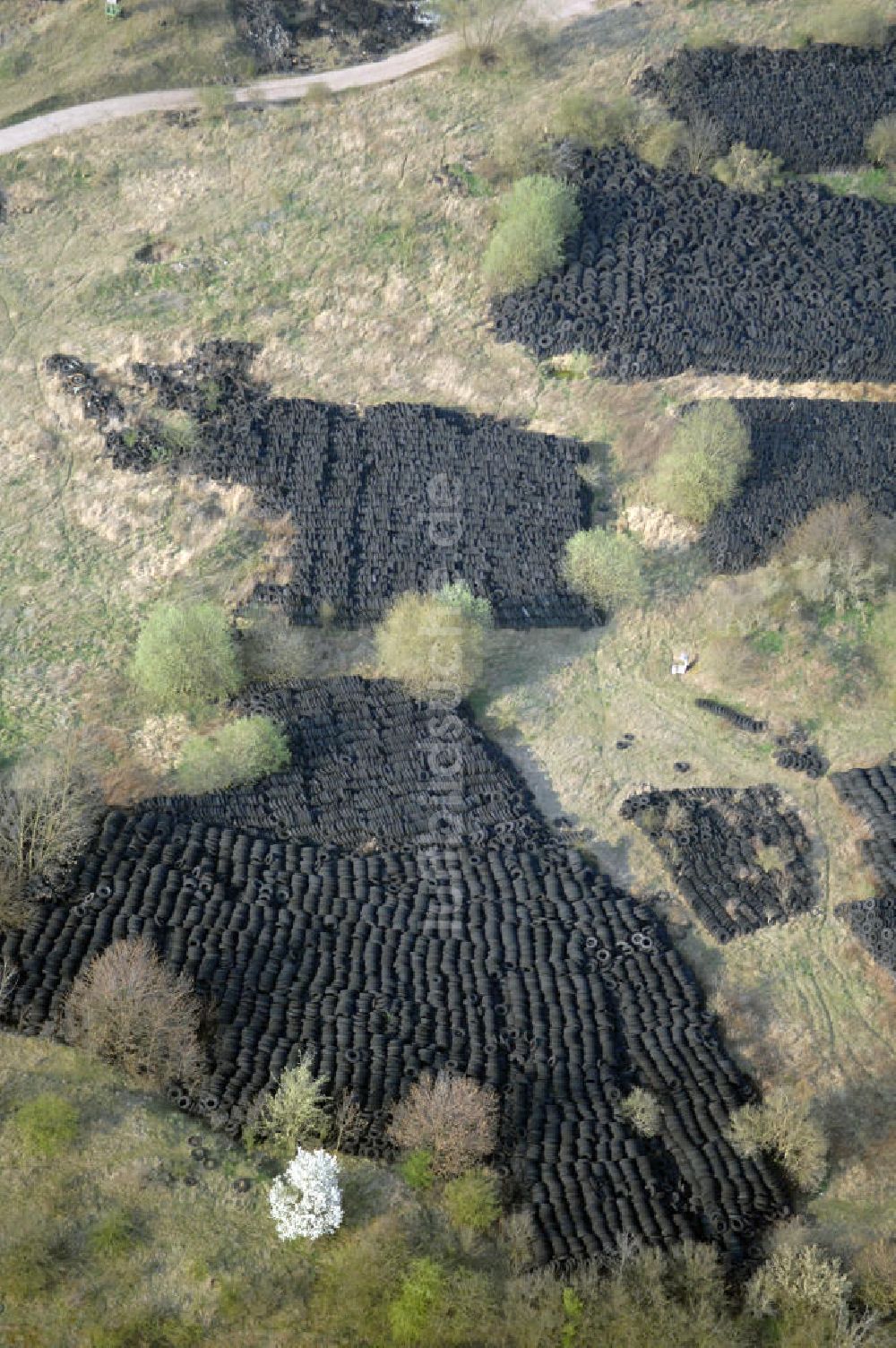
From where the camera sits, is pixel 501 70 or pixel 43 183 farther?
pixel 501 70

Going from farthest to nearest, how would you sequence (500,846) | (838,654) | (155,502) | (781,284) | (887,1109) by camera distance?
(781,284) < (155,502) < (838,654) < (500,846) < (887,1109)

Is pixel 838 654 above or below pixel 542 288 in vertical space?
below

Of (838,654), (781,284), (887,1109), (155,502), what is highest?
(155,502)

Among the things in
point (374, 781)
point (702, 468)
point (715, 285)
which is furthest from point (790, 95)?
point (374, 781)

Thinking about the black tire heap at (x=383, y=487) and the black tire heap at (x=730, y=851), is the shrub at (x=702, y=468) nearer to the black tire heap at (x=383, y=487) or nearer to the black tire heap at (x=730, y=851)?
the black tire heap at (x=383, y=487)

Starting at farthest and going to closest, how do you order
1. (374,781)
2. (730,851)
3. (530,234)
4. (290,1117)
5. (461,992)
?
1. (530,234)
2. (374,781)
3. (730,851)
4. (461,992)
5. (290,1117)

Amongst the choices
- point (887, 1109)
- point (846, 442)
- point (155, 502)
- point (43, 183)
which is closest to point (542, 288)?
point (846, 442)

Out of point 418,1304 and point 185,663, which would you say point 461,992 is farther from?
point 185,663

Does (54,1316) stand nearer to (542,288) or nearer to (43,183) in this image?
(542,288)
